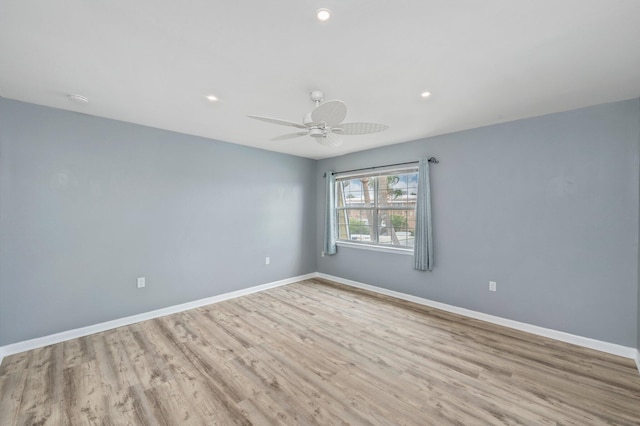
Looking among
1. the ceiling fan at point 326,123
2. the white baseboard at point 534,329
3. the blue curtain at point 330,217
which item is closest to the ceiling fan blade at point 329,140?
the ceiling fan at point 326,123

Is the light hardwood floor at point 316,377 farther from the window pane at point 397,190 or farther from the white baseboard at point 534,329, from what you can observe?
the window pane at point 397,190

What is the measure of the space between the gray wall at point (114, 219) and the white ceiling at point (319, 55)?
1.52 feet

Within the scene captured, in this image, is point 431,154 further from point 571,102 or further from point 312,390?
point 312,390

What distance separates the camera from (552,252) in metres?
2.94

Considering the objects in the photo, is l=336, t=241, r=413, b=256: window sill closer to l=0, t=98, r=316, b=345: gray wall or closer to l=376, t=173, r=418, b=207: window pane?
l=376, t=173, r=418, b=207: window pane

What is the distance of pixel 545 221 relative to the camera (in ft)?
9.78

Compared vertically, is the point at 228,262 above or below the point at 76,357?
above

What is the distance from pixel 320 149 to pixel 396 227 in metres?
1.89

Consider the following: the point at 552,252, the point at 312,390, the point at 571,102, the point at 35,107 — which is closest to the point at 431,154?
the point at 571,102

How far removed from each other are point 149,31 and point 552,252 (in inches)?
166

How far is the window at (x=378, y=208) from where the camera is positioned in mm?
4291

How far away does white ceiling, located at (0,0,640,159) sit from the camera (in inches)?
56.6

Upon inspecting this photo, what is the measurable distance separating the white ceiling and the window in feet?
5.22

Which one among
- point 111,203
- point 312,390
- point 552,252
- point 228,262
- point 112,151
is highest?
point 112,151
